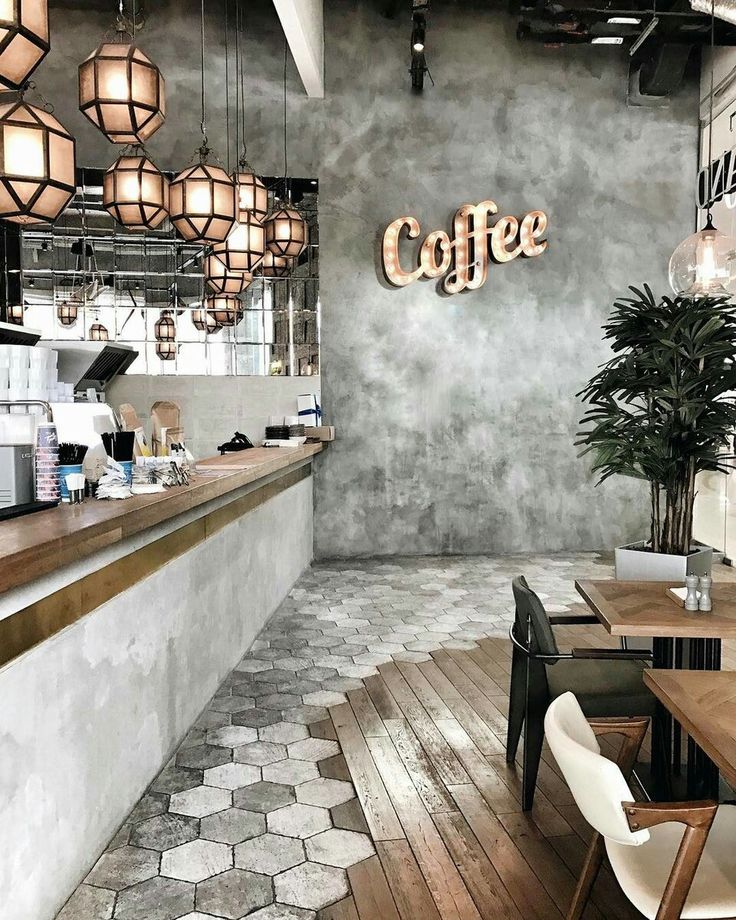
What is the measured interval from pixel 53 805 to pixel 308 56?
22.4 ft

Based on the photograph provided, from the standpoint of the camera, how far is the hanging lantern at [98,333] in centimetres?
802

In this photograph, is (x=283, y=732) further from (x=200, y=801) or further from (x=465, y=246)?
(x=465, y=246)

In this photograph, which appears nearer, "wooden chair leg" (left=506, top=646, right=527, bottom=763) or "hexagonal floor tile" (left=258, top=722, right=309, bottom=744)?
"wooden chair leg" (left=506, top=646, right=527, bottom=763)

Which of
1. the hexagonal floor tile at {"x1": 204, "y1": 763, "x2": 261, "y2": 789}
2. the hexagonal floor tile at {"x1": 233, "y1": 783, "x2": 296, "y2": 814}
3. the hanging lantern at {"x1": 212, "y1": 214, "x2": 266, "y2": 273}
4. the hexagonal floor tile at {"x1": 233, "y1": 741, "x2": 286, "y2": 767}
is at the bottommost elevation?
the hexagonal floor tile at {"x1": 233, "y1": 741, "x2": 286, "y2": 767}

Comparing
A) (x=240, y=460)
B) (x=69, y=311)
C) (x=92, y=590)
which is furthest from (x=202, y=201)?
(x=69, y=311)

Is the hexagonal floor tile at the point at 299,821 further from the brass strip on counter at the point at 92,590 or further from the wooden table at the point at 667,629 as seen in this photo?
the wooden table at the point at 667,629

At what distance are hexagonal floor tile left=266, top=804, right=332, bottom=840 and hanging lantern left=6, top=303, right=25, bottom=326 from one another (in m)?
6.66

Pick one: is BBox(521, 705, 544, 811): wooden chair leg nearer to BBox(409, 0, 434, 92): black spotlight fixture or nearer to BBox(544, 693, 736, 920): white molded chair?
BBox(544, 693, 736, 920): white molded chair

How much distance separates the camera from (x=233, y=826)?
283 centimetres

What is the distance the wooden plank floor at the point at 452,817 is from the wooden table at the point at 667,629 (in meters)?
0.42

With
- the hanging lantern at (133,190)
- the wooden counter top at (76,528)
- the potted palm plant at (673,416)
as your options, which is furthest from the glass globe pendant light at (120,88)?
the potted palm plant at (673,416)

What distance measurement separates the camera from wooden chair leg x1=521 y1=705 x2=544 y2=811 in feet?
9.56

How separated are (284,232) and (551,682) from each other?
16.0 feet

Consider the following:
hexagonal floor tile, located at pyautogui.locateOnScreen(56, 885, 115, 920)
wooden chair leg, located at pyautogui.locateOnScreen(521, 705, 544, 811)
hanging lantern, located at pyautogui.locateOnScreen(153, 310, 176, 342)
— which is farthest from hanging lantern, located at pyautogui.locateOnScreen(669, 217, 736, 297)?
hanging lantern, located at pyautogui.locateOnScreen(153, 310, 176, 342)
